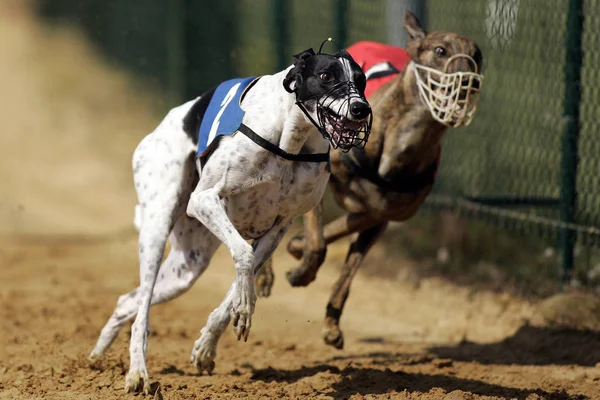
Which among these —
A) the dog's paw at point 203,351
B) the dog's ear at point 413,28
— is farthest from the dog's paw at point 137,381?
the dog's ear at point 413,28

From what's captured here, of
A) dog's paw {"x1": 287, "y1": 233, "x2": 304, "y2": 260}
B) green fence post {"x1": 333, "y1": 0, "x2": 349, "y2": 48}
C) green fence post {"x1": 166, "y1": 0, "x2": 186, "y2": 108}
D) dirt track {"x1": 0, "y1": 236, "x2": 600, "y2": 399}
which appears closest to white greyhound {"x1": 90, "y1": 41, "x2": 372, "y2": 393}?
dirt track {"x1": 0, "y1": 236, "x2": 600, "y2": 399}

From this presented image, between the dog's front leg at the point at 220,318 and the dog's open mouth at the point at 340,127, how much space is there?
0.75 metres

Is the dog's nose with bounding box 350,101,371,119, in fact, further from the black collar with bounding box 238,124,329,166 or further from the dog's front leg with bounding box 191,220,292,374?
the dog's front leg with bounding box 191,220,292,374

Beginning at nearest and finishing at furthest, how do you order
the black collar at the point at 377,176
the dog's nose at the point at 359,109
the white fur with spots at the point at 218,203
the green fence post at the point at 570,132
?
the dog's nose at the point at 359,109 → the white fur with spots at the point at 218,203 → the black collar at the point at 377,176 → the green fence post at the point at 570,132

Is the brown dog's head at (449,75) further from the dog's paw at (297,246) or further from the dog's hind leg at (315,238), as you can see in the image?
the dog's paw at (297,246)

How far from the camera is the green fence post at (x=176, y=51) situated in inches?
419

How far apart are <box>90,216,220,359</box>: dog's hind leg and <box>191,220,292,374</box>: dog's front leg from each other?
37 centimetres

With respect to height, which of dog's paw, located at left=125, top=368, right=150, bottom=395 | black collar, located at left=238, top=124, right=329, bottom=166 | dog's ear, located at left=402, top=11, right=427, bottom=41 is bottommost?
dog's paw, located at left=125, top=368, right=150, bottom=395

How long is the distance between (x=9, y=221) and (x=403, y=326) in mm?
4957

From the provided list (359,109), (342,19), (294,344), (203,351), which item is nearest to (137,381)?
(203,351)

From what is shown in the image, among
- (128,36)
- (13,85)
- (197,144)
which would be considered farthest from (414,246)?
(13,85)

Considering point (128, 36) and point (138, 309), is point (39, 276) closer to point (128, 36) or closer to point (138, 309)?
point (138, 309)

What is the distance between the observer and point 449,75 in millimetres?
4641

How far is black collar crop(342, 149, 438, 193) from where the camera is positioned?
16.3 feet
